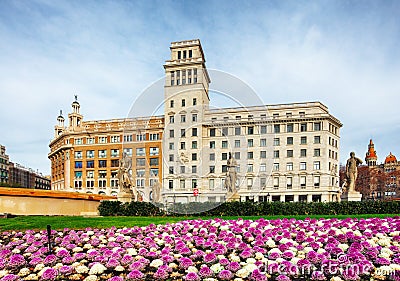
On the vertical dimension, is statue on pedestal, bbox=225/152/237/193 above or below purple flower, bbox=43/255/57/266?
above

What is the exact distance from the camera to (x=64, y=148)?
79438 mm

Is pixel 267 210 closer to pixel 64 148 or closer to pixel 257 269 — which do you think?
pixel 257 269

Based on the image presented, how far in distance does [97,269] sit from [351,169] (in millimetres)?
22378

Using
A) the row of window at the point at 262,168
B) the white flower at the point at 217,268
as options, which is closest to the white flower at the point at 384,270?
the white flower at the point at 217,268

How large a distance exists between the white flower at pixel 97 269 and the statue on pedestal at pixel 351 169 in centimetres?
2143

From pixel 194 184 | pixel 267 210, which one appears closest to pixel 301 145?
pixel 194 184

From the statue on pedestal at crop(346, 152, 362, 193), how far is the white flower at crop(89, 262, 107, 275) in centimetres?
2143

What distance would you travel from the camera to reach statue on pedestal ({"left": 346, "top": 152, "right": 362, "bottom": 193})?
23734 millimetres

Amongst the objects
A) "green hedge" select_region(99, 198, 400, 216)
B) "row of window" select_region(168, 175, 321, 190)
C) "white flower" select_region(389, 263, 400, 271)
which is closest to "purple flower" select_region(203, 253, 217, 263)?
"white flower" select_region(389, 263, 400, 271)

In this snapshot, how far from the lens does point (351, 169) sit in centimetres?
2419

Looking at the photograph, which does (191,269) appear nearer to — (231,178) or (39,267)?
(39,267)

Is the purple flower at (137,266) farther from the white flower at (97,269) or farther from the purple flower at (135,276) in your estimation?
the white flower at (97,269)

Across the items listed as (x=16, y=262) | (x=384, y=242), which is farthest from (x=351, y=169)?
(x=16, y=262)

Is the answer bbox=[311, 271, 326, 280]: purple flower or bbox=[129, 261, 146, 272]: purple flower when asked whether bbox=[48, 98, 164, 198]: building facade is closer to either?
bbox=[129, 261, 146, 272]: purple flower
